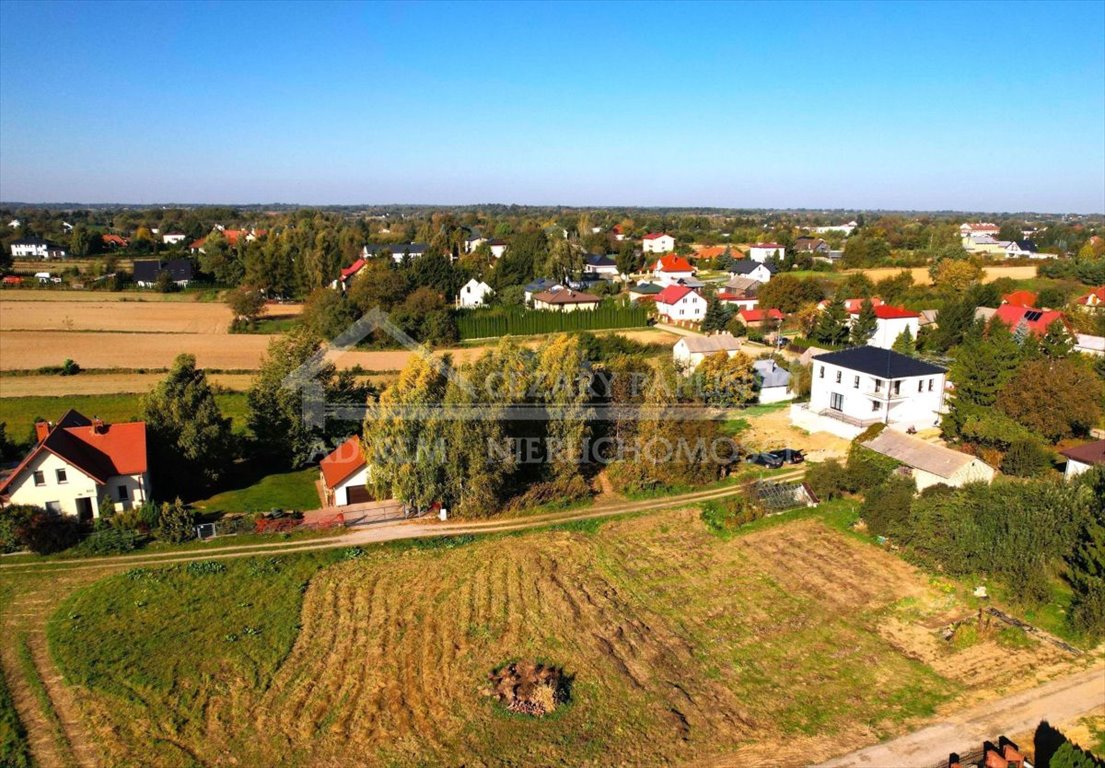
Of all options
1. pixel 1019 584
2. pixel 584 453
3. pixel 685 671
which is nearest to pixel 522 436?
pixel 584 453

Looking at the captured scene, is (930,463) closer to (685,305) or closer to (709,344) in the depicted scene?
(709,344)

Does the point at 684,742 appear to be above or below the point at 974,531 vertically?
below

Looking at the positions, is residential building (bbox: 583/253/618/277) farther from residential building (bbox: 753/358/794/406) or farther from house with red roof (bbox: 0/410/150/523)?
house with red roof (bbox: 0/410/150/523)

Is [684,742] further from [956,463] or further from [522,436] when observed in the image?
[956,463]

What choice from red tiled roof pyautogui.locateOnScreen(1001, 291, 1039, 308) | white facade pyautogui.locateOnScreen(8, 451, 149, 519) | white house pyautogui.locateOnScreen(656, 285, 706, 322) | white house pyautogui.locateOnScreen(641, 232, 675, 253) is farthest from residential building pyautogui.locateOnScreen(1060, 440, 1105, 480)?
white house pyautogui.locateOnScreen(641, 232, 675, 253)

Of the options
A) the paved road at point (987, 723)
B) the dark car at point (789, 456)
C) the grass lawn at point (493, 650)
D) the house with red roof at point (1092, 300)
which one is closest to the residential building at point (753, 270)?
the house with red roof at point (1092, 300)

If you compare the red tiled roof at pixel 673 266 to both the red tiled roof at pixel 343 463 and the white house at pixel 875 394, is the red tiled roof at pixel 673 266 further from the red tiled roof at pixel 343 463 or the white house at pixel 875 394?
the red tiled roof at pixel 343 463
